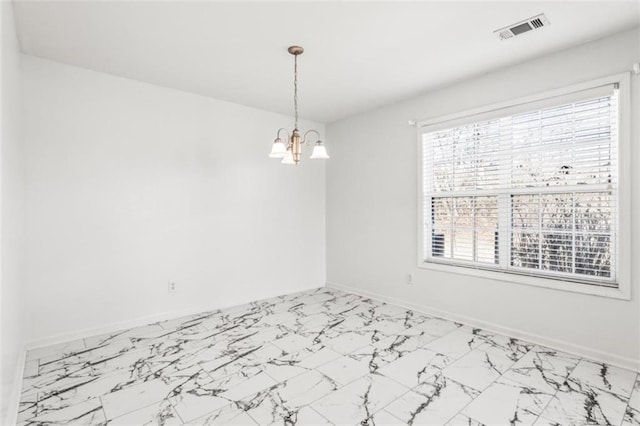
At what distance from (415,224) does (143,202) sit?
123 inches

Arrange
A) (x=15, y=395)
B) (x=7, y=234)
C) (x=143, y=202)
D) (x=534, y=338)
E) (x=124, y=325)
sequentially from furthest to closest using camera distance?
(x=143, y=202), (x=124, y=325), (x=534, y=338), (x=15, y=395), (x=7, y=234)

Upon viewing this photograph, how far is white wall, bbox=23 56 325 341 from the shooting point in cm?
310

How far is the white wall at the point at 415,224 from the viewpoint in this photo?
269 cm

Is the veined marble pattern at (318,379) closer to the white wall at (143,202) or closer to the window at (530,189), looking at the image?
the white wall at (143,202)

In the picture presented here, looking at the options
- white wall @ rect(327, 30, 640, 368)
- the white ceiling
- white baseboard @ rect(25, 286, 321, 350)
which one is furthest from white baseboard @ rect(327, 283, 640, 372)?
the white ceiling

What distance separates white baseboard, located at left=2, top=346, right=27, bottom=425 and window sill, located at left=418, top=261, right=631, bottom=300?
370cm

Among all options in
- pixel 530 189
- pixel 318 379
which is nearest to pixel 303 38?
pixel 530 189

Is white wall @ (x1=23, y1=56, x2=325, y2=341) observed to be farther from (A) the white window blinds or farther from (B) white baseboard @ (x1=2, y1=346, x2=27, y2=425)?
(A) the white window blinds

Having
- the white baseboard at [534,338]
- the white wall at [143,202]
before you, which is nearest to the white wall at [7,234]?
the white wall at [143,202]

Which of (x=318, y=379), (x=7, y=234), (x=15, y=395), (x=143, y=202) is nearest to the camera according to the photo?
(x=7, y=234)

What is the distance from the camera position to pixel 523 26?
255 centimetres

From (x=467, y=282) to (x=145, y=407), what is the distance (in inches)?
123

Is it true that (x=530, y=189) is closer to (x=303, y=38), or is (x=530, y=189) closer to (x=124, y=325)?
(x=303, y=38)

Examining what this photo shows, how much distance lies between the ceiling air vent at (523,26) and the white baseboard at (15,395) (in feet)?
13.1
